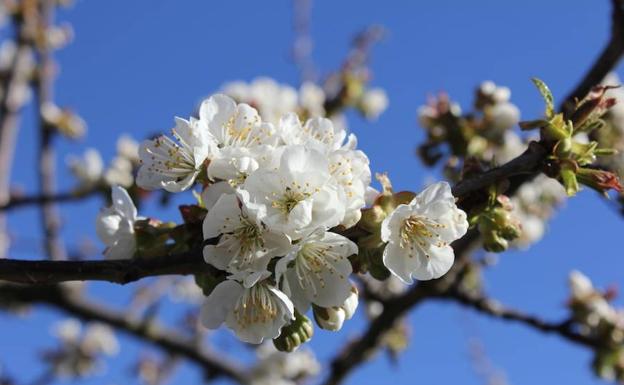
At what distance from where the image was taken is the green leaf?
1.36 metres

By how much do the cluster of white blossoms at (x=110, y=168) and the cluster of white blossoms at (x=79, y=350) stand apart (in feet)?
7.33

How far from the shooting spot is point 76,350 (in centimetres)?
661

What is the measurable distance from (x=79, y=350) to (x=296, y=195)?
6.02m

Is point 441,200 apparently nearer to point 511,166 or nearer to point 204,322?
point 511,166

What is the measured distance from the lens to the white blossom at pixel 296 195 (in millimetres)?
1165

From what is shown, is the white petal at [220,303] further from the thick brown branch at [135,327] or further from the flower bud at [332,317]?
the thick brown branch at [135,327]

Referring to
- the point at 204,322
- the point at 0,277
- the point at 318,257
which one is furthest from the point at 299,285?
the point at 0,277

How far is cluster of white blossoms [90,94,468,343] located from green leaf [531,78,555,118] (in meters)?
0.31

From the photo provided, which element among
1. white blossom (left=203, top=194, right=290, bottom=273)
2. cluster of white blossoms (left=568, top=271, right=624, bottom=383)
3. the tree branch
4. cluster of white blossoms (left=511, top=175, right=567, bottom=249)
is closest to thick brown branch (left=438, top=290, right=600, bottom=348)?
cluster of white blossoms (left=568, top=271, right=624, bottom=383)

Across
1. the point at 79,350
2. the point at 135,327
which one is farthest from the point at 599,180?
the point at 79,350

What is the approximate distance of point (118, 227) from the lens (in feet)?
5.00

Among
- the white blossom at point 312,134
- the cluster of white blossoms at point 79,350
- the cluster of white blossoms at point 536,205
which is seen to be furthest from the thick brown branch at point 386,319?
the cluster of white blossoms at point 79,350

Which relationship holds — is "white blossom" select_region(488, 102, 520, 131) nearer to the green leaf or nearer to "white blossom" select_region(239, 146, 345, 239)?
the green leaf

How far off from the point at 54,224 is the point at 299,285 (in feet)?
11.2
